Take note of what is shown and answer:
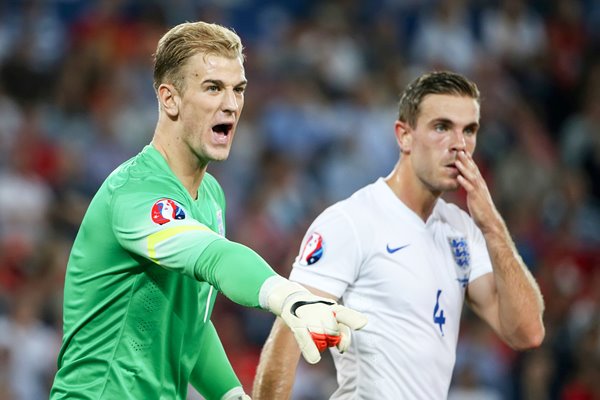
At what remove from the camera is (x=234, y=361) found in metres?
8.52

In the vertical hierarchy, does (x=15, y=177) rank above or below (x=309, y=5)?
below

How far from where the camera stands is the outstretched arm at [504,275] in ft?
15.2

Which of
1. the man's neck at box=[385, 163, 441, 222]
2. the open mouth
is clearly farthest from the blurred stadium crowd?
the open mouth

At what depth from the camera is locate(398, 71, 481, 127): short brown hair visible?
4766 mm

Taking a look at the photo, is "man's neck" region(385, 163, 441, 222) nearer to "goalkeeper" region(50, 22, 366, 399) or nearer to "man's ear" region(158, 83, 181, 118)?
"goalkeeper" region(50, 22, 366, 399)

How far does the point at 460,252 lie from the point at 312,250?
0.76 meters

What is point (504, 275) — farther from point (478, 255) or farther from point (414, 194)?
point (414, 194)

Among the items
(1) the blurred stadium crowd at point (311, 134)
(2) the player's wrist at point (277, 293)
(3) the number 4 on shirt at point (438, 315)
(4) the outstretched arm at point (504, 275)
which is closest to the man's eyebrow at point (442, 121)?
(4) the outstretched arm at point (504, 275)

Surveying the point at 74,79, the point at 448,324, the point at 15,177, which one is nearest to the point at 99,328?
the point at 448,324

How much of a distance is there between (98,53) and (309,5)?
247 centimetres

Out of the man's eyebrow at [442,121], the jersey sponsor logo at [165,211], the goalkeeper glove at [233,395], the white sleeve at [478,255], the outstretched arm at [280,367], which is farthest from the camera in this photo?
the white sleeve at [478,255]

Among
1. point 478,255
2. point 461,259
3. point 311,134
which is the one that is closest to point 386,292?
point 461,259

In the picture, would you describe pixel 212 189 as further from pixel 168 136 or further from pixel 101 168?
pixel 101 168

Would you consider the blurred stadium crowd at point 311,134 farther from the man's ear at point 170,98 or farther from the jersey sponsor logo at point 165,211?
the jersey sponsor logo at point 165,211
